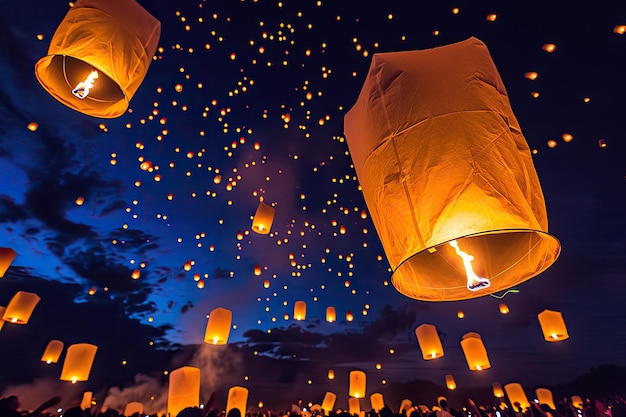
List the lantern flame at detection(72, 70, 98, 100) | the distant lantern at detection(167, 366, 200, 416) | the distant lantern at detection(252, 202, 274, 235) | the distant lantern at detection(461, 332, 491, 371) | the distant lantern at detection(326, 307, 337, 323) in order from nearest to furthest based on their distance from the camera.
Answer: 1. the lantern flame at detection(72, 70, 98, 100)
2. the distant lantern at detection(252, 202, 274, 235)
3. the distant lantern at detection(167, 366, 200, 416)
4. the distant lantern at detection(461, 332, 491, 371)
5. the distant lantern at detection(326, 307, 337, 323)

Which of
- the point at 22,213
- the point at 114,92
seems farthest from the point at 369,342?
the point at 114,92

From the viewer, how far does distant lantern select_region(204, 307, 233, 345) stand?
7207mm

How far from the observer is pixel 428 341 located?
24.8 ft

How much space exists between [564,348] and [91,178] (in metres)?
20.1

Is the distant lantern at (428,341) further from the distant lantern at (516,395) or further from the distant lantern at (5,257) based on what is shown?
the distant lantern at (5,257)

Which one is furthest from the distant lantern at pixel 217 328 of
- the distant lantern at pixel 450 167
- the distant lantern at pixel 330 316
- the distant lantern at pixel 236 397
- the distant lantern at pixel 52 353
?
the distant lantern at pixel 450 167

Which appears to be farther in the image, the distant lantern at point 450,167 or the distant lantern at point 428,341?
the distant lantern at point 428,341

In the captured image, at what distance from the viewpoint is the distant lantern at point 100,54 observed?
2.65 meters

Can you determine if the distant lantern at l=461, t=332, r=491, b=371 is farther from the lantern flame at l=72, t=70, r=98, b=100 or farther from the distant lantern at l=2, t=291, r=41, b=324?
the distant lantern at l=2, t=291, r=41, b=324

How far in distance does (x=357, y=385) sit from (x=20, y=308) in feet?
28.5

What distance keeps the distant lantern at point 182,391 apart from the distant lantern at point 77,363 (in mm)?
2511

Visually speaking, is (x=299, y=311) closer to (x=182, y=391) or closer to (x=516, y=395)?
(x=182, y=391)

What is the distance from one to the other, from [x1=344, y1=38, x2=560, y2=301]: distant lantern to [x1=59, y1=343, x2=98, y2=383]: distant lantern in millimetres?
8288

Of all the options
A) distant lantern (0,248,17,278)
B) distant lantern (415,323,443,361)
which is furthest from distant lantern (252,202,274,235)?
distant lantern (0,248,17,278)
